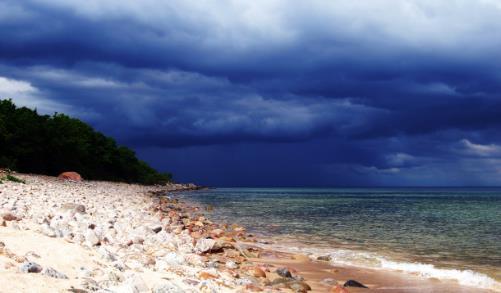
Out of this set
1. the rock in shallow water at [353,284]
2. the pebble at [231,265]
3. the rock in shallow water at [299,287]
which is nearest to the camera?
the rock in shallow water at [299,287]

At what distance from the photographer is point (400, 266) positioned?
52.0 feet

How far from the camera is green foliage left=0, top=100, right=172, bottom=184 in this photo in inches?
2307

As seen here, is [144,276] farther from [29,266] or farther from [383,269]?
[383,269]

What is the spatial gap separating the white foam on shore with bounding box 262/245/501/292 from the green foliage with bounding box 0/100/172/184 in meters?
45.8

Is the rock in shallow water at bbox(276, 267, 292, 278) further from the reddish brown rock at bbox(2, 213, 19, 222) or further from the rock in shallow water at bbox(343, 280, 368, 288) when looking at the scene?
the reddish brown rock at bbox(2, 213, 19, 222)

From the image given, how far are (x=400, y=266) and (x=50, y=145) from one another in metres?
61.6

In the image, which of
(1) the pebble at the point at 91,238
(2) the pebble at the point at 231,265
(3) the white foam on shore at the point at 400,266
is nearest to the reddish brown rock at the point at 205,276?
(1) the pebble at the point at 91,238

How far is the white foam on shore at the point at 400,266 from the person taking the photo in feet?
44.1

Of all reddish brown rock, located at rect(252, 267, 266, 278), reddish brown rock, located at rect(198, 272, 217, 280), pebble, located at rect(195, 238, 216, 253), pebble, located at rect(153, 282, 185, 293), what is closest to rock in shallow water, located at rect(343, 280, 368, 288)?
reddish brown rock, located at rect(252, 267, 266, 278)

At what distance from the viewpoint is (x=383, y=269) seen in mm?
15711

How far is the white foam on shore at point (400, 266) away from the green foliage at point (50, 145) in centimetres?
4580

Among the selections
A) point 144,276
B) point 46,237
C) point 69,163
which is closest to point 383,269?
point 144,276

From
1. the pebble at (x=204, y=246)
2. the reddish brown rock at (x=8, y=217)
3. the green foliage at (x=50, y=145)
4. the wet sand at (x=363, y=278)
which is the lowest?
the wet sand at (x=363, y=278)

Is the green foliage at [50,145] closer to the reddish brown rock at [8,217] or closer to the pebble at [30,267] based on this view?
the reddish brown rock at [8,217]
